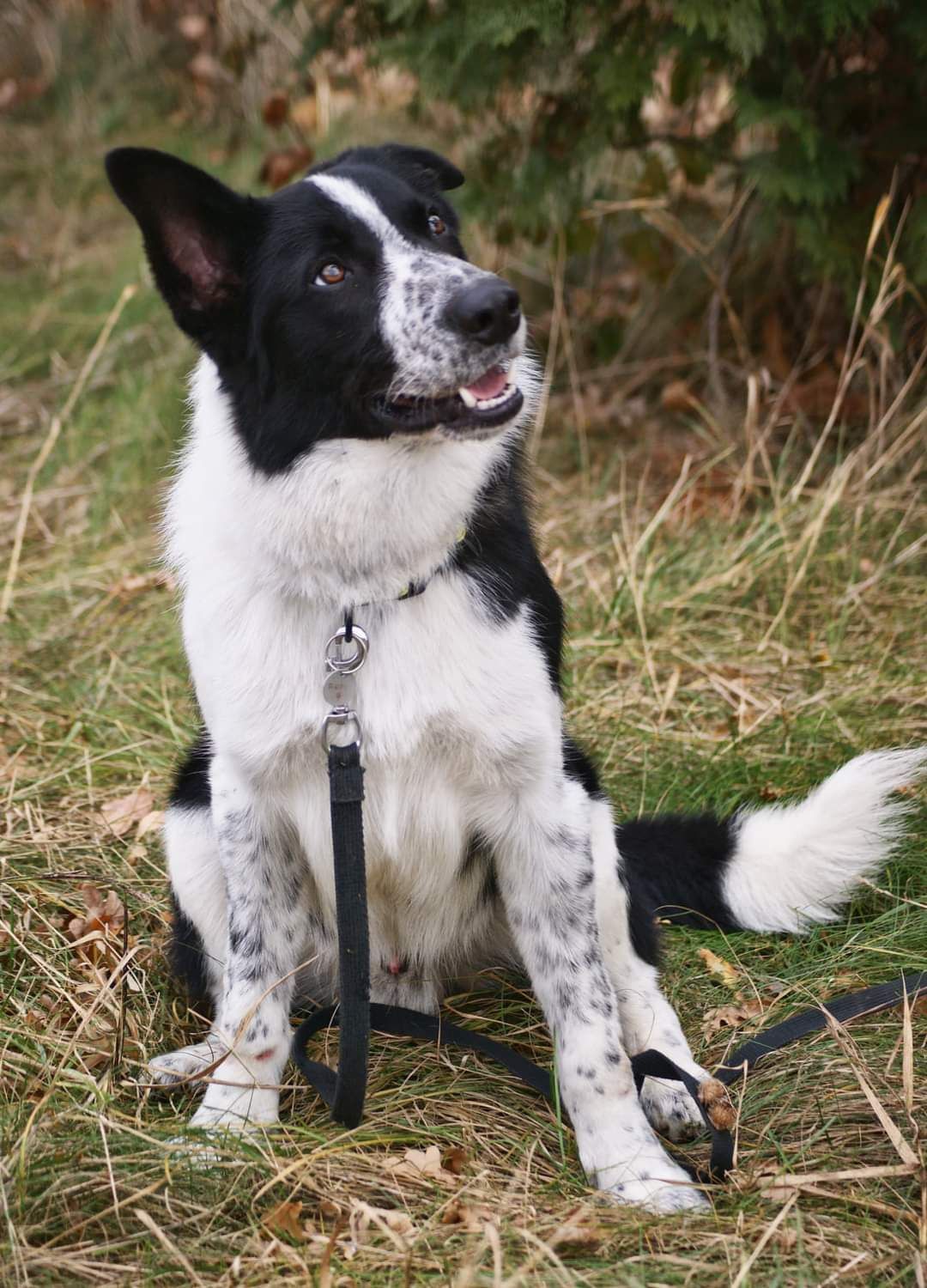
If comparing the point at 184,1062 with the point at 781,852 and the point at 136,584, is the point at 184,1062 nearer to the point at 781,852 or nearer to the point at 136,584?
the point at 781,852

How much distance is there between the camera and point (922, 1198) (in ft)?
6.27

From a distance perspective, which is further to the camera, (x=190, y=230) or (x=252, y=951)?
(x=252, y=951)

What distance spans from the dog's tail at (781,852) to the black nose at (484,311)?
1.16 metres

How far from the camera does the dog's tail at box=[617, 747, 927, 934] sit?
2.84m

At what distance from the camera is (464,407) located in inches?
88.4

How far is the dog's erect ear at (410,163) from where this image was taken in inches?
101

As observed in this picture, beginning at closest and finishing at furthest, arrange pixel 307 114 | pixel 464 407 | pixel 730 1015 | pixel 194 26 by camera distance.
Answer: pixel 464 407 → pixel 730 1015 → pixel 307 114 → pixel 194 26

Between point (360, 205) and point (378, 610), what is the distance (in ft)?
2.33

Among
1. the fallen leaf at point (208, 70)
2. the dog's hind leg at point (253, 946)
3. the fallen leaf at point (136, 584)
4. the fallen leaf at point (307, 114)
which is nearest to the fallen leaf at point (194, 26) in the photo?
the fallen leaf at point (208, 70)

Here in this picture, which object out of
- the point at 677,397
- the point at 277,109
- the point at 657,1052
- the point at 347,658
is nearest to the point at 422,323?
the point at 347,658

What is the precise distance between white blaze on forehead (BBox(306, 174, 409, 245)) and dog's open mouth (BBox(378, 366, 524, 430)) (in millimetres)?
301

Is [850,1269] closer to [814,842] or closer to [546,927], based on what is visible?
[546,927]

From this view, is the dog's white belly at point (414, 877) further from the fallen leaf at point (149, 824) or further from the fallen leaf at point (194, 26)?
the fallen leaf at point (194, 26)

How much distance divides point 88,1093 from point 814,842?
155cm
